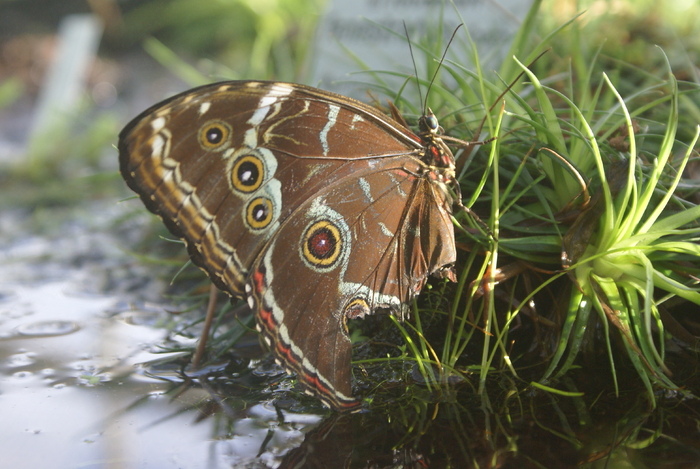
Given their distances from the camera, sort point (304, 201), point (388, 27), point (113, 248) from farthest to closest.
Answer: point (388, 27), point (113, 248), point (304, 201)

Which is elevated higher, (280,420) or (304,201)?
(304,201)

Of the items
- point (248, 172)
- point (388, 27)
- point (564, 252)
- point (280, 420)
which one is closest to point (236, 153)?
point (248, 172)

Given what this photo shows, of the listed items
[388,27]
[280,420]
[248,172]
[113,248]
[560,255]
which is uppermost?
[388,27]

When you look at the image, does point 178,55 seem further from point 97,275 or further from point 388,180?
point 388,180

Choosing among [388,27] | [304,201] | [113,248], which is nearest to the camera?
[304,201]

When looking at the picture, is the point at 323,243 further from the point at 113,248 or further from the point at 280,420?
the point at 113,248

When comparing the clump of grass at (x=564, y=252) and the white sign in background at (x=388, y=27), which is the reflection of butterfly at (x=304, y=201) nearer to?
the clump of grass at (x=564, y=252)

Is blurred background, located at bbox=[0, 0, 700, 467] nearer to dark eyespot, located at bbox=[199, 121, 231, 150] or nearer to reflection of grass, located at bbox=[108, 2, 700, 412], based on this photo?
reflection of grass, located at bbox=[108, 2, 700, 412]

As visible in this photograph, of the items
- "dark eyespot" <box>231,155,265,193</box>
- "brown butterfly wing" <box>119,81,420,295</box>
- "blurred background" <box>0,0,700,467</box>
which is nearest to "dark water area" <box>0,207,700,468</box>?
"blurred background" <box>0,0,700,467</box>

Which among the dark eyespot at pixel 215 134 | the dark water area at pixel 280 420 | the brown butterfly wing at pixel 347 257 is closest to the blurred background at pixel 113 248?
the dark water area at pixel 280 420

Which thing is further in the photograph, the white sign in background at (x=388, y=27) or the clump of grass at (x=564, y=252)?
the white sign in background at (x=388, y=27)
